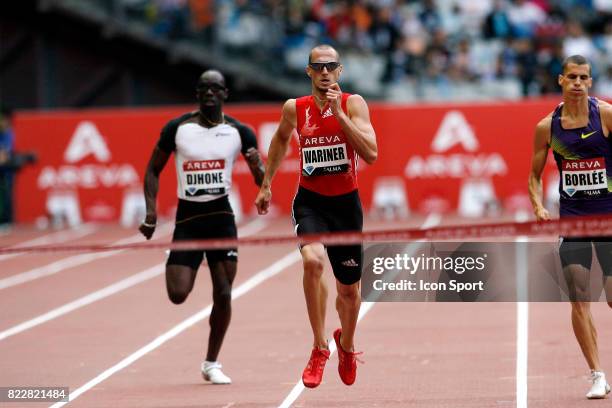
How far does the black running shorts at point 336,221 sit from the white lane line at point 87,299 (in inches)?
190

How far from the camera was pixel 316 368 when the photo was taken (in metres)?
9.11

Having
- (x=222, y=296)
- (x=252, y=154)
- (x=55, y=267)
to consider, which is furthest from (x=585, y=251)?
(x=55, y=267)

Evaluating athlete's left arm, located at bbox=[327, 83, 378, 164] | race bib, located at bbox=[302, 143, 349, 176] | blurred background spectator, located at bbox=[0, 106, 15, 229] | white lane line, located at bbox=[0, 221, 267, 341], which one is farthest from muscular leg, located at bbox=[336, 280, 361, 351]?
blurred background spectator, located at bbox=[0, 106, 15, 229]

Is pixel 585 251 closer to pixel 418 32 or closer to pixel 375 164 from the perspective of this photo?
pixel 375 164

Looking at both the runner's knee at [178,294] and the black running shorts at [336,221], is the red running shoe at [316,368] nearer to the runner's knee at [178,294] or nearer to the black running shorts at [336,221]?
the black running shorts at [336,221]

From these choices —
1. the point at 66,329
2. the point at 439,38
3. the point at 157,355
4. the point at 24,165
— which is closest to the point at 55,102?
the point at 24,165

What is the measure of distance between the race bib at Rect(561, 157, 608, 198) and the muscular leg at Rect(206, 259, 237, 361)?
2.66 metres

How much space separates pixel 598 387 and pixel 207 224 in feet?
10.4

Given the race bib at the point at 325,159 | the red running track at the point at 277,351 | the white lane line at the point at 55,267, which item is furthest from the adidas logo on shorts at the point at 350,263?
the white lane line at the point at 55,267

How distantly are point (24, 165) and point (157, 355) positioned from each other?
15.5 m

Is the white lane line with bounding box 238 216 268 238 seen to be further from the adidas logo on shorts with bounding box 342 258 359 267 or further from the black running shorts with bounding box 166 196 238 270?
the adidas logo on shorts with bounding box 342 258 359 267

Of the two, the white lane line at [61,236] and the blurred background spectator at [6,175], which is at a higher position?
the blurred background spectator at [6,175]

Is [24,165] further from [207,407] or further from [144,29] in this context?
[207,407]

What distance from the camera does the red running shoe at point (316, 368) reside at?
355 inches
